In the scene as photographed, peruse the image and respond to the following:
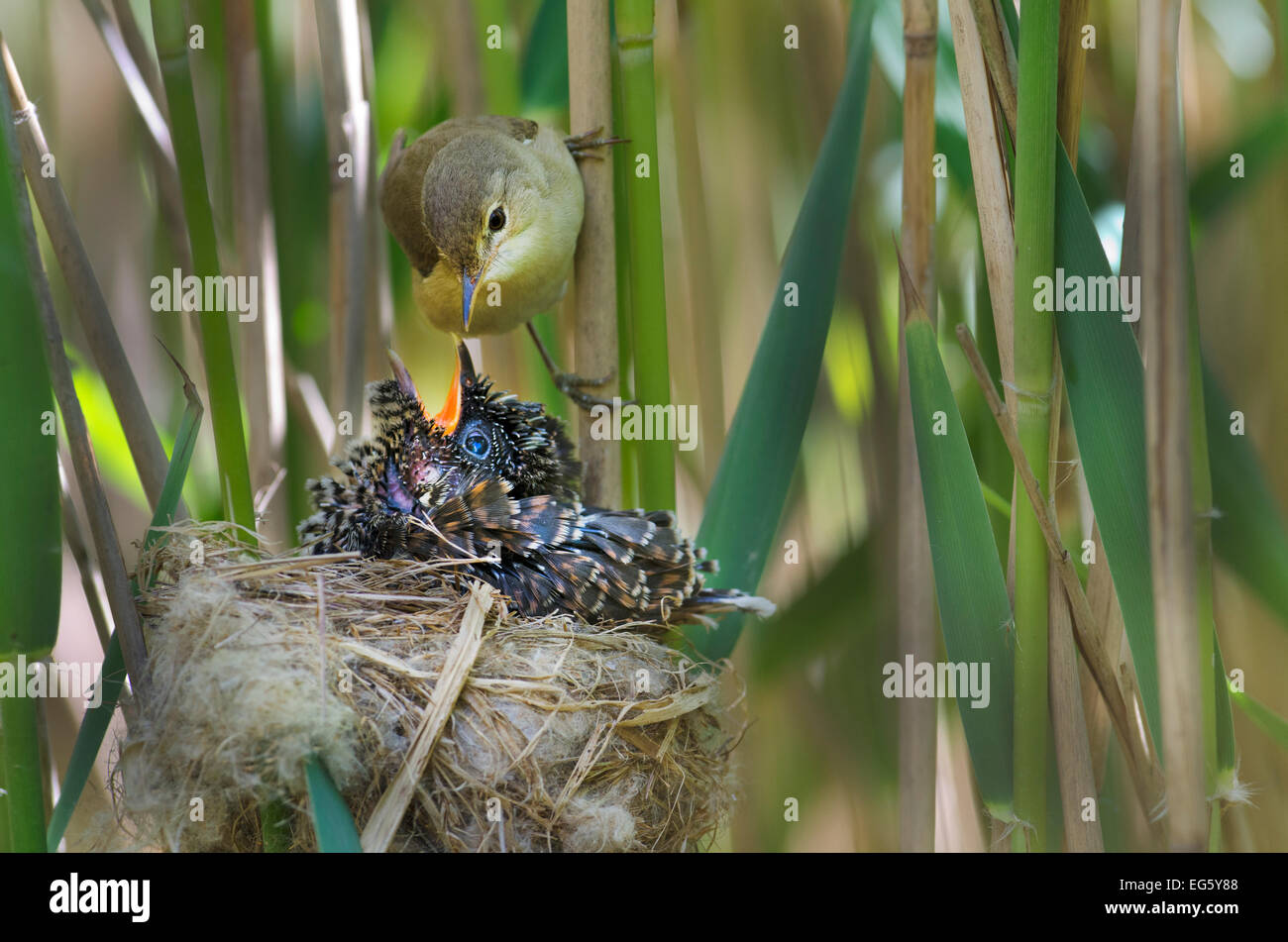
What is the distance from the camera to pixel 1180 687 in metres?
0.91

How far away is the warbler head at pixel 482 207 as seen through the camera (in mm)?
1009

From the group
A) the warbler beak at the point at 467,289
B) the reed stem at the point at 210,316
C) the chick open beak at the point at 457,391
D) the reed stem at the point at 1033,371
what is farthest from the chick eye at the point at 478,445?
the reed stem at the point at 1033,371

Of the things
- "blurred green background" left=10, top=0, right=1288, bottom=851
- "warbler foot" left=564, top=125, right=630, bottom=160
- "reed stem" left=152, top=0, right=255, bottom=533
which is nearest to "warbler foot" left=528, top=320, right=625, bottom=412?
"blurred green background" left=10, top=0, right=1288, bottom=851

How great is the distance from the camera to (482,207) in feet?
3.34

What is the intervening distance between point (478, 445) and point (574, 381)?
15 cm

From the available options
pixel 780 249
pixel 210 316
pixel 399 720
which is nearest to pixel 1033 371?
pixel 780 249

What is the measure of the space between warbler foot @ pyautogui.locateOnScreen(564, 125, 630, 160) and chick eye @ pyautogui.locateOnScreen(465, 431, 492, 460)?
13.8 inches

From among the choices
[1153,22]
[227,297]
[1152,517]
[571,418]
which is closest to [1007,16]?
[1153,22]

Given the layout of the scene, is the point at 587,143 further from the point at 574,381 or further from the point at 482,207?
the point at 574,381

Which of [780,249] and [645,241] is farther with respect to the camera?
[780,249]

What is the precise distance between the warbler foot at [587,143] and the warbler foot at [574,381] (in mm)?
215

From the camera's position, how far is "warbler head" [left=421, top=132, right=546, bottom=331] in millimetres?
1009

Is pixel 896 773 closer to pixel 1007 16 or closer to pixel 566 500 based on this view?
pixel 566 500

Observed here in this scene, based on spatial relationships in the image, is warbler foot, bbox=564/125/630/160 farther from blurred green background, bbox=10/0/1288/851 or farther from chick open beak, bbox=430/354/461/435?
chick open beak, bbox=430/354/461/435
